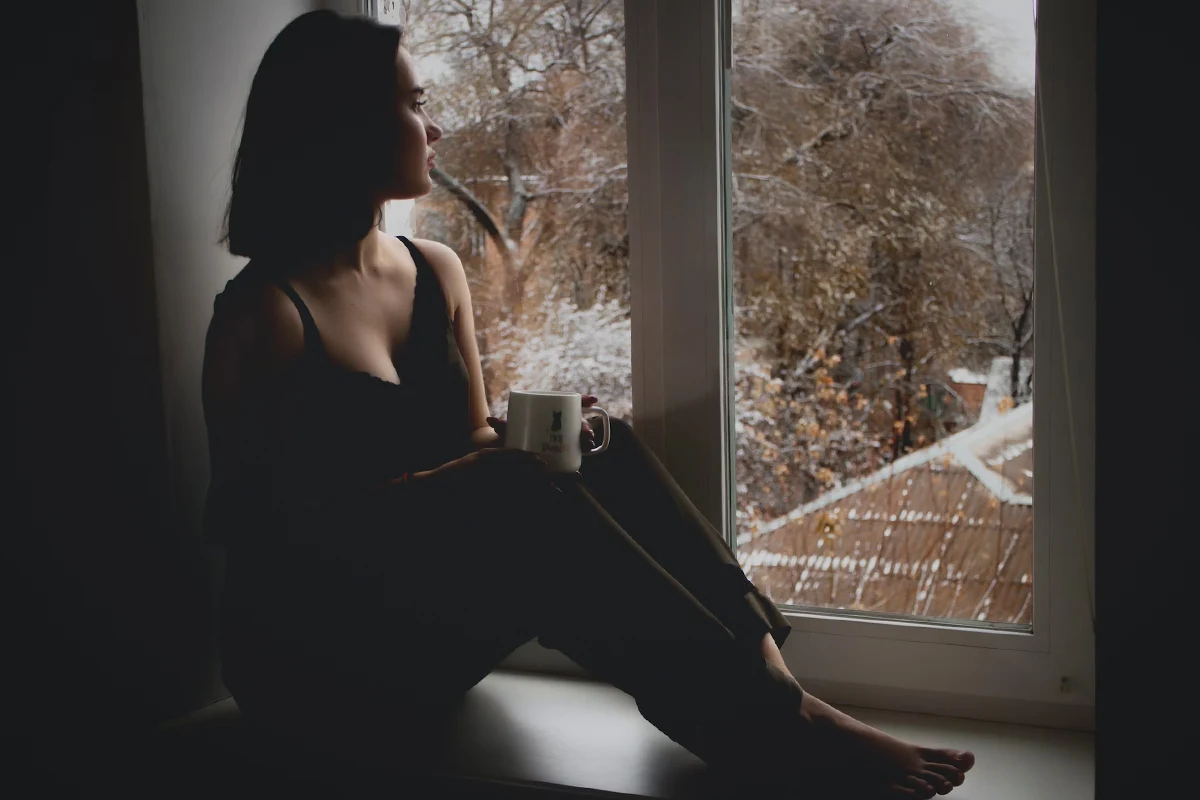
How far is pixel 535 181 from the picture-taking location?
1474mm

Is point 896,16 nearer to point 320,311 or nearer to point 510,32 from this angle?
point 510,32

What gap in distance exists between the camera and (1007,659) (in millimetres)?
1301

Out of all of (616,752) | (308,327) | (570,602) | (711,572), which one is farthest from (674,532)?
(308,327)

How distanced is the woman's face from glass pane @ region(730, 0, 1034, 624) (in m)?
0.41

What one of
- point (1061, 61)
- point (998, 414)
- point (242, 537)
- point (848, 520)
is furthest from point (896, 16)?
point (242, 537)

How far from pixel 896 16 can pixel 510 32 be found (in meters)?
0.53

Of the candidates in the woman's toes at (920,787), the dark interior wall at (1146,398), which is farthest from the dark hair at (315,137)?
the woman's toes at (920,787)

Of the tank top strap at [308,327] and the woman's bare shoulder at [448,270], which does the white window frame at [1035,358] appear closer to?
the woman's bare shoulder at [448,270]

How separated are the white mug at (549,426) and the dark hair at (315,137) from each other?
352mm

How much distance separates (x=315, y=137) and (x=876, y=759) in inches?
38.2

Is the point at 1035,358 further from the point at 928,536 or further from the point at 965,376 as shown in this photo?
the point at 928,536

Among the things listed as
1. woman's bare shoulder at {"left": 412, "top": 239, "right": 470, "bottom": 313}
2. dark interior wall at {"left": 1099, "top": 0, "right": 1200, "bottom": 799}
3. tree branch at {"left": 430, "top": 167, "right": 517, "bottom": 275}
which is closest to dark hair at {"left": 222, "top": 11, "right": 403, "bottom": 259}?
woman's bare shoulder at {"left": 412, "top": 239, "right": 470, "bottom": 313}

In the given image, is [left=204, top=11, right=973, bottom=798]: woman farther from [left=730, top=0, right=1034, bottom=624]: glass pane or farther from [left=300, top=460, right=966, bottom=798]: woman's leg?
[left=730, top=0, right=1034, bottom=624]: glass pane

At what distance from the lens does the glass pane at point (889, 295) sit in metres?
1.26
